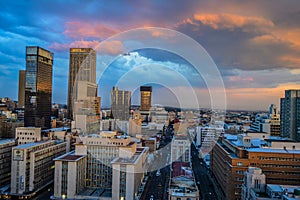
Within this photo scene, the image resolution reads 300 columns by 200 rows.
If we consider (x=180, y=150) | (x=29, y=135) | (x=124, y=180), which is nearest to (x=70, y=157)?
(x=124, y=180)

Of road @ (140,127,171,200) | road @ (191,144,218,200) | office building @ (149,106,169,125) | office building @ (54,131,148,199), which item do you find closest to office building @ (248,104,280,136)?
road @ (191,144,218,200)

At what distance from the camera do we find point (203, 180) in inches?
450

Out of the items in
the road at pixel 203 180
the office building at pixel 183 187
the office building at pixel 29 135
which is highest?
the office building at pixel 29 135

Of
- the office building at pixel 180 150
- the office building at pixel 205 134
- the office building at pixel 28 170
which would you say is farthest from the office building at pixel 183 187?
the office building at pixel 205 134

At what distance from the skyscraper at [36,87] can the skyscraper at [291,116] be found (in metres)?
19.1

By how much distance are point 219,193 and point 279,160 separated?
2.55 metres

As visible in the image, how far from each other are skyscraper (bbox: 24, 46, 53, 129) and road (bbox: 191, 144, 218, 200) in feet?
47.5

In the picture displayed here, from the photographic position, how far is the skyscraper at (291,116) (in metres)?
17.4

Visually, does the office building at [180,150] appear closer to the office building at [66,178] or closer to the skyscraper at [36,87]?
the office building at [66,178]

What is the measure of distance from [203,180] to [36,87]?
1822cm

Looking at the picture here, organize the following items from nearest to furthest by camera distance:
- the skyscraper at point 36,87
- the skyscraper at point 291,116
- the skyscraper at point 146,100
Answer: the skyscraper at point 291,116 < the skyscraper at point 36,87 < the skyscraper at point 146,100

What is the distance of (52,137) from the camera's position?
1319 cm

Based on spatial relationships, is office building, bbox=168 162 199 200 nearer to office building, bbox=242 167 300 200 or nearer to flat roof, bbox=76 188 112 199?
office building, bbox=242 167 300 200

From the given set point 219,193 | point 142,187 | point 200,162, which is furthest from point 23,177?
point 200,162
